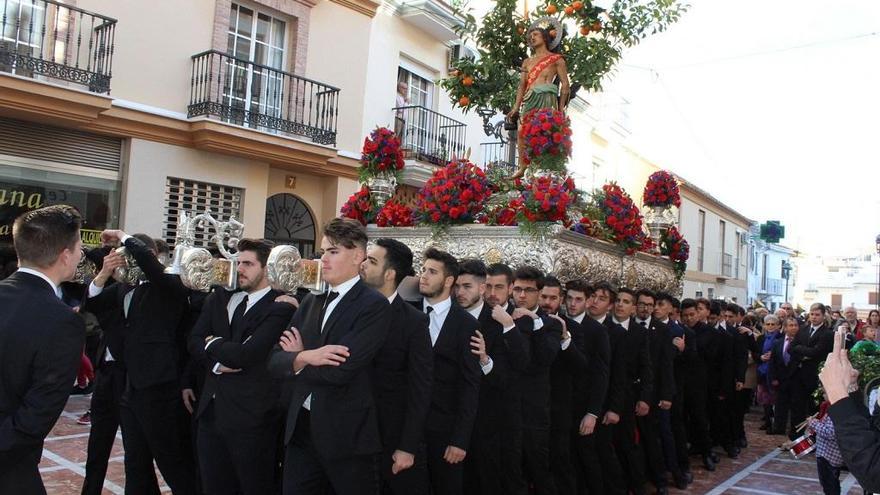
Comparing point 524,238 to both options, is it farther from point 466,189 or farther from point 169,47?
point 169,47

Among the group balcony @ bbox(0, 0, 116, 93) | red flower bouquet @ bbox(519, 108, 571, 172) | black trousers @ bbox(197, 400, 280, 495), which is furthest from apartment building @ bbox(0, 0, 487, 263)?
black trousers @ bbox(197, 400, 280, 495)

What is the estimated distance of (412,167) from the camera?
1508 centimetres

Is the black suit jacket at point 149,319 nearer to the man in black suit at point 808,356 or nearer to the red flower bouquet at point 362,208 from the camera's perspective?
the red flower bouquet at point 362,208

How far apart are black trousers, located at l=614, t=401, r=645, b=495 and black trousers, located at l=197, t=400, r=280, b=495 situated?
3.21 metres

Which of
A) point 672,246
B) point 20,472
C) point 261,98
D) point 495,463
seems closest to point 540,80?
point 672,246

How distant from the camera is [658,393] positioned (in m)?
6.98

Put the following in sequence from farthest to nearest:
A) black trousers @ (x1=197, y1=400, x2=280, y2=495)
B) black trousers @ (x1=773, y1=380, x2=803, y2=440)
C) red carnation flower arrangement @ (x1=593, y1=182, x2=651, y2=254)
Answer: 1. black trousers @ (x1=773, y1=380, x2=803, y2=440)
2. red carnation flower arrangement @ (x1=593, y1=182, x2=651, y2=254)
3. black trousers @ (x1=197, y1=400, x2=280, y2=495)

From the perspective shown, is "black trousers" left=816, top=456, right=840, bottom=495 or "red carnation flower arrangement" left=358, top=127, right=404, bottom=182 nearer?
"black trousers" left=816, top=456, right=840, bottom=495

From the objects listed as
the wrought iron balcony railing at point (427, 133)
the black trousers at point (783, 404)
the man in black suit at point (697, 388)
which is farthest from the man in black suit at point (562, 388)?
the wrought iron balcony railing at point (427, 133)

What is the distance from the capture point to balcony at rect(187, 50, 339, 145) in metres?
11.8

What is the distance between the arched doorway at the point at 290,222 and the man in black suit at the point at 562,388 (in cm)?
878

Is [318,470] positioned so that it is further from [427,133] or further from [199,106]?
[427,133]

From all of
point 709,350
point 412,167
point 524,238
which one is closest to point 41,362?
point 524,238

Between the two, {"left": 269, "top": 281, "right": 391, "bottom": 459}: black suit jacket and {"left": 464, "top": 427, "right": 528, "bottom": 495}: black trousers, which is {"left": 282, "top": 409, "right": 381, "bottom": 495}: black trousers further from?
{"left": 464, "top": 427, "right": 528, "bottom": 495}: black trousers
